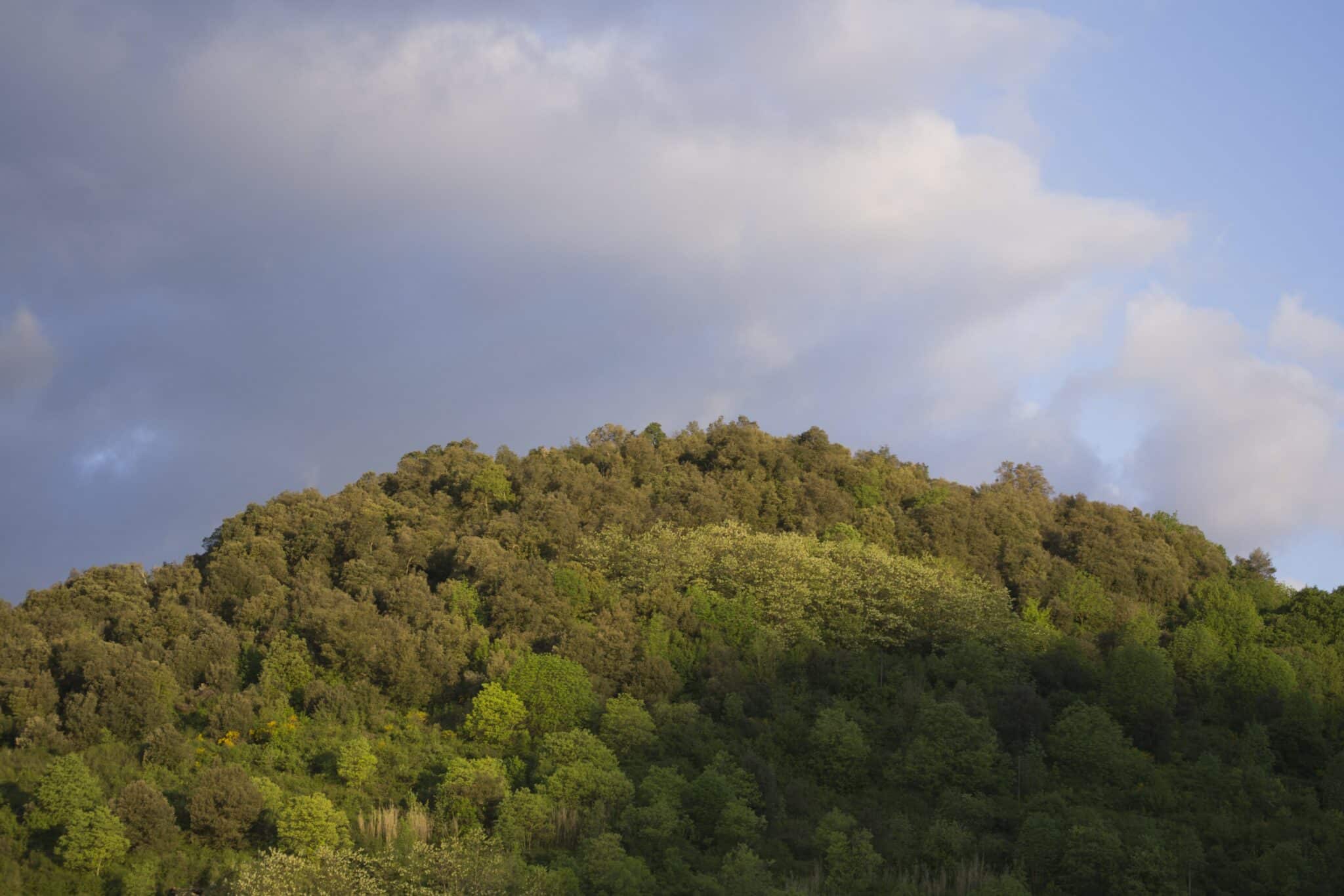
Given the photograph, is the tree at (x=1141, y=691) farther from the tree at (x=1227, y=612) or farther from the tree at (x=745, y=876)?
the tree at (x=745, y=876)

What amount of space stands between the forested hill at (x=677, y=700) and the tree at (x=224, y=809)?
0.12 m

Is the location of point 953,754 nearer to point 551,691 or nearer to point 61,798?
point 551,691

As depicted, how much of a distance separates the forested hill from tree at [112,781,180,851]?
0.30ft

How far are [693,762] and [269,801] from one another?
1640cm

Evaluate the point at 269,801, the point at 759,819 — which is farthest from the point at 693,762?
the point at 269,801

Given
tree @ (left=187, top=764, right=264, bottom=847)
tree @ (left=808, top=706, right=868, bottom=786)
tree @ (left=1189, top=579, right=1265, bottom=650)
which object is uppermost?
tree @ (left=1189, top=579, right=1265, bottom=650)

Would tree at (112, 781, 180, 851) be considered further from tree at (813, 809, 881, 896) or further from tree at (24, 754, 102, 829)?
tree at (813, 809, 881, 896)

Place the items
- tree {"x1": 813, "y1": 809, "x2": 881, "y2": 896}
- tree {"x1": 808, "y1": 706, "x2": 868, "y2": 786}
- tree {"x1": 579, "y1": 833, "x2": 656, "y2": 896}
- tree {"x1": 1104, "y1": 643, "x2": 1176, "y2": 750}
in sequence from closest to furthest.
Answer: tree {"x1": 579, "y1": 833, "x2": 656, "y2": 896} < tree {"x1": 813, "y1": 809, "x2": 881, "y2": 896} < tree {"x1": 808, "y1": 706, "x2": 868, "y2": 786} < tree {"x1": 1104, "y1": 643, "x2": 1176, "y2": 750}

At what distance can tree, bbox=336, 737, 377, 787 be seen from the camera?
48594 mm

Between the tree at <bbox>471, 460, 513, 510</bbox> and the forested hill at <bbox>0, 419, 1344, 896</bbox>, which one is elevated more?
the tree at <bbox>471, 460, 513, 510</bbox>

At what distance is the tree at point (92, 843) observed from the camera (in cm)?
4281

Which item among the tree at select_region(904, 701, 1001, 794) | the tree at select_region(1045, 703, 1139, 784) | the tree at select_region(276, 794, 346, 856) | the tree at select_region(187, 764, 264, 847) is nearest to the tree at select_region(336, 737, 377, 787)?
the tree at select_region(187, 764, 264, 847)

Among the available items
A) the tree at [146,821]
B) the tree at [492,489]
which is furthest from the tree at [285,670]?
the tree at [492,489]

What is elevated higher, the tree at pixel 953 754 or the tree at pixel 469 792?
the tree at pixel 953 754
